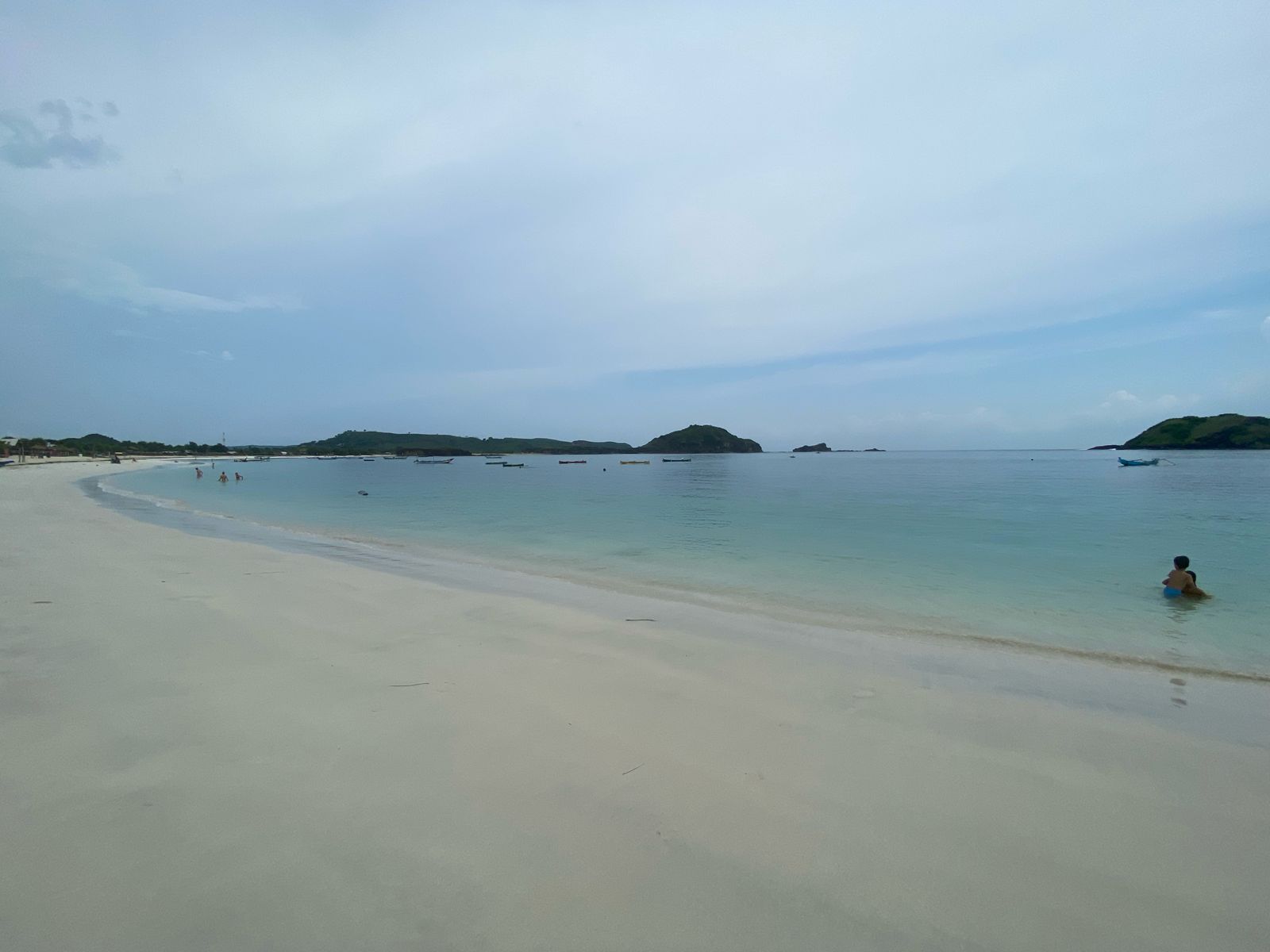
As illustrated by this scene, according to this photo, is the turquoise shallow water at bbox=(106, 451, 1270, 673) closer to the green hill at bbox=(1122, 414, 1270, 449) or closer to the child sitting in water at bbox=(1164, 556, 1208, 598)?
the child sitting in water at bbox=(1164, 556, 1208, 598)

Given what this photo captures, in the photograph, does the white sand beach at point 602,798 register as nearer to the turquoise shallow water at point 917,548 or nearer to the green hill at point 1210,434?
the turquoise shallow water at point 917,548

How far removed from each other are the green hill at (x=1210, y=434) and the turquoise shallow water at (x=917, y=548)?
148415 mm

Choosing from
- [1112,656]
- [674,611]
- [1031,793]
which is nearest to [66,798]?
[1031,793]

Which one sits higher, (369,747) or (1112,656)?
(369,747)

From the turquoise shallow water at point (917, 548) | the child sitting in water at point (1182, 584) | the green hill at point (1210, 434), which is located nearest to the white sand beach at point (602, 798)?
the turquoise shallow water at point (917, 548)

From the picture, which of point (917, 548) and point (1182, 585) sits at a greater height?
point (1182, 585)

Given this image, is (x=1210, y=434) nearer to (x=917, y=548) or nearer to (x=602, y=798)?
(x=917, y=548)

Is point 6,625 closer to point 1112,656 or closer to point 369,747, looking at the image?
point 369,747

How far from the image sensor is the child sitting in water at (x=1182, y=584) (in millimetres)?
10758

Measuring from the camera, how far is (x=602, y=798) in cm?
342

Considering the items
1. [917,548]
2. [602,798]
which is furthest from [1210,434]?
[602,798]

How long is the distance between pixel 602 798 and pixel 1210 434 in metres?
211

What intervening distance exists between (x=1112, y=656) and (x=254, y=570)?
13.5 metres

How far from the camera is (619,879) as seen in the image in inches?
107
